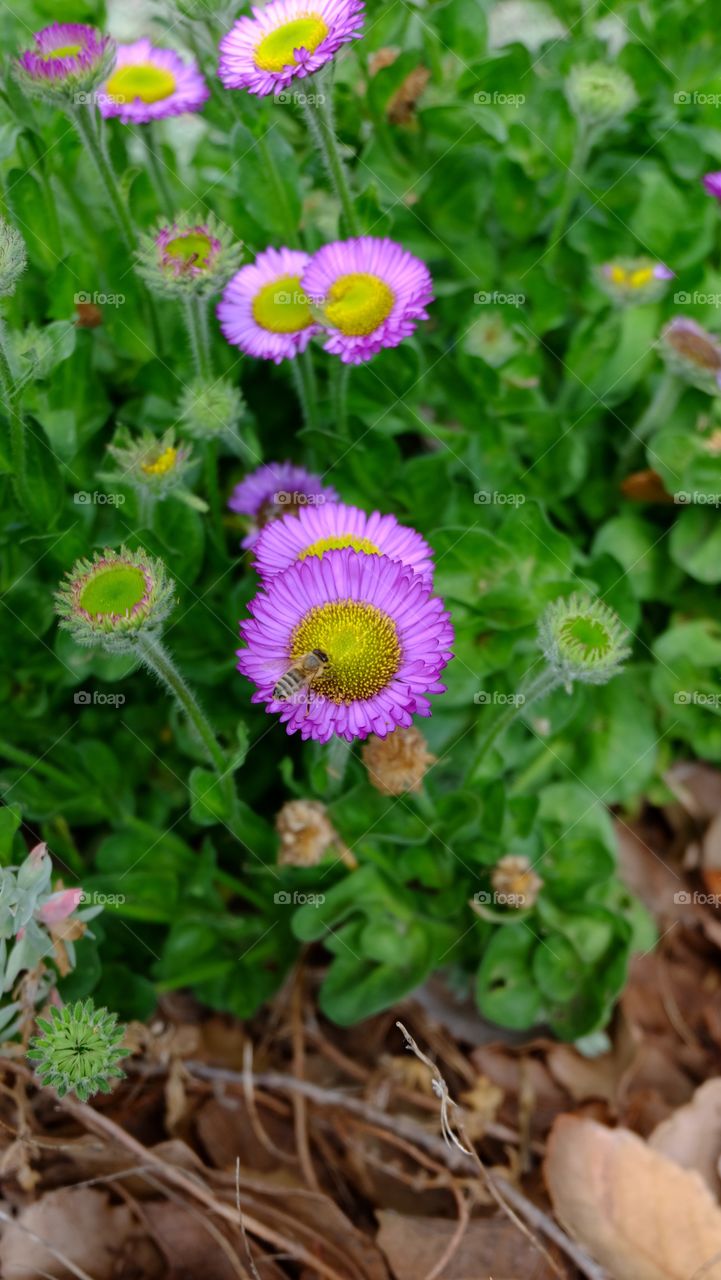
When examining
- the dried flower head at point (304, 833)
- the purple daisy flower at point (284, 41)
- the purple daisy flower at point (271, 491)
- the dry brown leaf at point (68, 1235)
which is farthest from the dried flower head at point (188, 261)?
the dry brown leaf at point (68, 1235)

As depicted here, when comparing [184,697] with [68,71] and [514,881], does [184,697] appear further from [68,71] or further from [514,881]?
[68,71]

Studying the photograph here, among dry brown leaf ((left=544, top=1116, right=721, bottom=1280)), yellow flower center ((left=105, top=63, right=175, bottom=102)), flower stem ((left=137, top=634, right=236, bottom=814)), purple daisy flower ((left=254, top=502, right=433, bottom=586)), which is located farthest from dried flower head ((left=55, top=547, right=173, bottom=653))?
dry brown leaf ((left=544, top=1116, right=721, bottom=1280))

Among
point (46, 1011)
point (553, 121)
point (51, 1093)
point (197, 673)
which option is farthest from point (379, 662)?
point (553, 121)

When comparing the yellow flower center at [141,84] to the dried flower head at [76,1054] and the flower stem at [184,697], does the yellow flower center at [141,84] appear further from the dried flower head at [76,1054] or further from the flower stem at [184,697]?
the dried flower head at [76,1054]

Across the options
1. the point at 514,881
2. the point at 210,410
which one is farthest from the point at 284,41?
the point at 514,881

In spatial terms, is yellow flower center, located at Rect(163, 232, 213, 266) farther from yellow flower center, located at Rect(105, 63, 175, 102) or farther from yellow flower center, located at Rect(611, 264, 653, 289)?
yellow flower center, located at Rect(611, 264, 653, 289)
